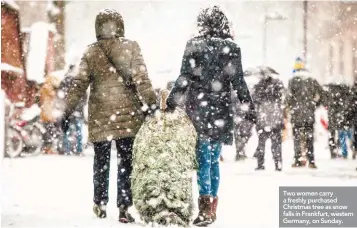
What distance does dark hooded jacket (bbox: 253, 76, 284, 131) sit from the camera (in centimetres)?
949

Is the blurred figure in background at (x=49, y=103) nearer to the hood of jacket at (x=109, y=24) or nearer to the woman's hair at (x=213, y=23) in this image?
the hood of jacket at (x=109, y=24)

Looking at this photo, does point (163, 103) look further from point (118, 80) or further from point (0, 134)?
point (0, 134)

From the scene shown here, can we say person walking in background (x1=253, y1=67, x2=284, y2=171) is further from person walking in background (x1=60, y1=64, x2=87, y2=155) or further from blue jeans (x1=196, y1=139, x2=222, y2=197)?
blue jeans (x1=196, y1=139, x2=222, y2=197)

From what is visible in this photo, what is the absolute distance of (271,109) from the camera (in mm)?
9523

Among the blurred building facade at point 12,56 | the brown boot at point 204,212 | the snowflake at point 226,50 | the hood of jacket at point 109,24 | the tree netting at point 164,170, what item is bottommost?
the brown boot at point 204,212

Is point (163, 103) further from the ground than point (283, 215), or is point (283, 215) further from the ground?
point (163, 103)

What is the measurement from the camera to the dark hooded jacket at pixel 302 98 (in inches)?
379

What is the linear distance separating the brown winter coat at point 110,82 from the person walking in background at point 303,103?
194 inches

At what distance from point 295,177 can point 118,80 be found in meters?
4.21

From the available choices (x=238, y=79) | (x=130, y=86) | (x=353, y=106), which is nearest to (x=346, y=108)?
(x=353, y=106)

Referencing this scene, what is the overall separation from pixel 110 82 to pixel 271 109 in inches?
187

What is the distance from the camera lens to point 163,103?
4.98 meters

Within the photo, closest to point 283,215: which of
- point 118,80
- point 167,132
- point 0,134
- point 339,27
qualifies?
point 167,132

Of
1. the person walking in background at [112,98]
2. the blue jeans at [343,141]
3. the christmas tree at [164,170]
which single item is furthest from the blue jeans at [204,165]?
the blue jeans at [343,141]
